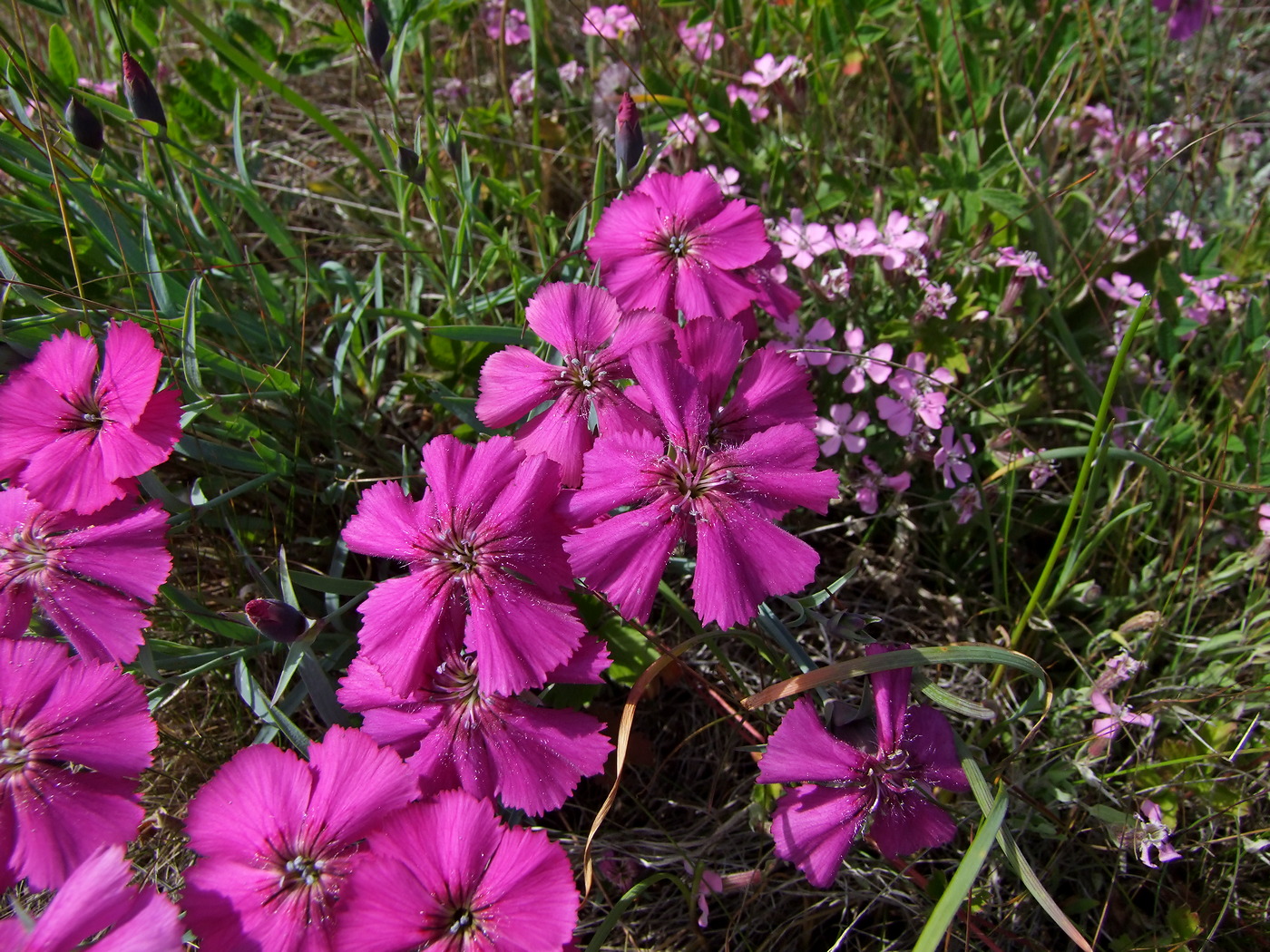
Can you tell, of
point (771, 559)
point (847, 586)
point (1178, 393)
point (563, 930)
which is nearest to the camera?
point (563, 930)

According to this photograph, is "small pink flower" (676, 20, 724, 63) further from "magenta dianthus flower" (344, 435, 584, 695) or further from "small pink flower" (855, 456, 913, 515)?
"magenta dianthus flower" (344, 435, 584, 695)

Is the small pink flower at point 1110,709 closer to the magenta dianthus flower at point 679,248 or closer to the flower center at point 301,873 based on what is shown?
the magenta dianthus flower at point 679,248

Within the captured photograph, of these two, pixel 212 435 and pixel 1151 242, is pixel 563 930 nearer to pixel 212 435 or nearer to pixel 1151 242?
pixel 212 435

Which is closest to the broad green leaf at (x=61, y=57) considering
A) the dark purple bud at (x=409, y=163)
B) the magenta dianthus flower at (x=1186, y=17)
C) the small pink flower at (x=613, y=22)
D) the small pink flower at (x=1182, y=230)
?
the dark purple bud at (x=409, y=163)

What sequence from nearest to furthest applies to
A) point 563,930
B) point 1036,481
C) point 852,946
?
point 563,930 < point 852,946 < point 1036,481

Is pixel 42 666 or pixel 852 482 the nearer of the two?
pixel 42 666

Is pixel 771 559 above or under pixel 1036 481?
above

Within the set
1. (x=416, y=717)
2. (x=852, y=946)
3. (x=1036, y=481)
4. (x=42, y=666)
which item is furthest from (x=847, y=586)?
(x=42, y=666)

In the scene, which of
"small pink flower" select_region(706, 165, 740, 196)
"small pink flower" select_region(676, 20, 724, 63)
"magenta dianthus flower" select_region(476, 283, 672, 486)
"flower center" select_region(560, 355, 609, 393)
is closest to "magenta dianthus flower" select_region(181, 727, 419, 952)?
"magenta dianthus flower" select_region(476, 283, 672, 486)
